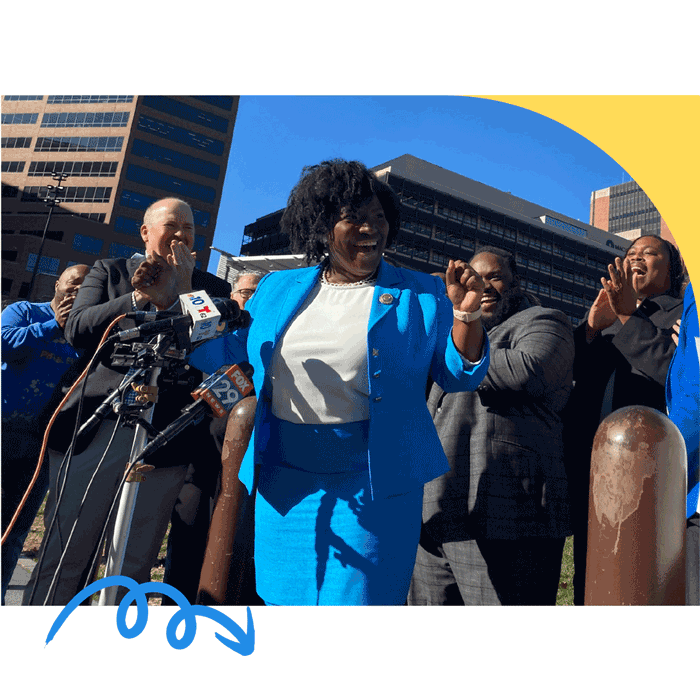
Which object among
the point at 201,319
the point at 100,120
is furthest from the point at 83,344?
the point at 100,120

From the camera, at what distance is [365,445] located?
69.9 inches

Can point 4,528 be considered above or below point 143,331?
below

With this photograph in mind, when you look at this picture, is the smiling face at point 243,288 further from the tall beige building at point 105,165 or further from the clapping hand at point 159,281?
the clapping hand at point 159,281

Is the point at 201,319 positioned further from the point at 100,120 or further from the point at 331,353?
the point at 100,120

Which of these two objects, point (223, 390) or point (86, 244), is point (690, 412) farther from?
point (86, 244)

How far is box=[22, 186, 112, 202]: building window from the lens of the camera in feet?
8.98

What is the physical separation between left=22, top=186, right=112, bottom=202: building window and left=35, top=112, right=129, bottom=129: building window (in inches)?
12.2

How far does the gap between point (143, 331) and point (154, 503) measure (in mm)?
965

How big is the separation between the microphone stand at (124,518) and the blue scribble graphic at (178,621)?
0.15 meters

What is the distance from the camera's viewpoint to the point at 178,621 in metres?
2.25

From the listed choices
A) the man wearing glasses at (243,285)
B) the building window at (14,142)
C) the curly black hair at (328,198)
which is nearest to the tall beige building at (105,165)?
the building window at (14,142)

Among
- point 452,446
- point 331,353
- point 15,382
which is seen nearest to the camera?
point 331,353

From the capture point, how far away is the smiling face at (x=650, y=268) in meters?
2.55

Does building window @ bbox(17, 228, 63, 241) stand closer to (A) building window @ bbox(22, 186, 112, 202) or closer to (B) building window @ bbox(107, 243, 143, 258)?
(A) building window @ bbox(22, 186, 112, 202)
